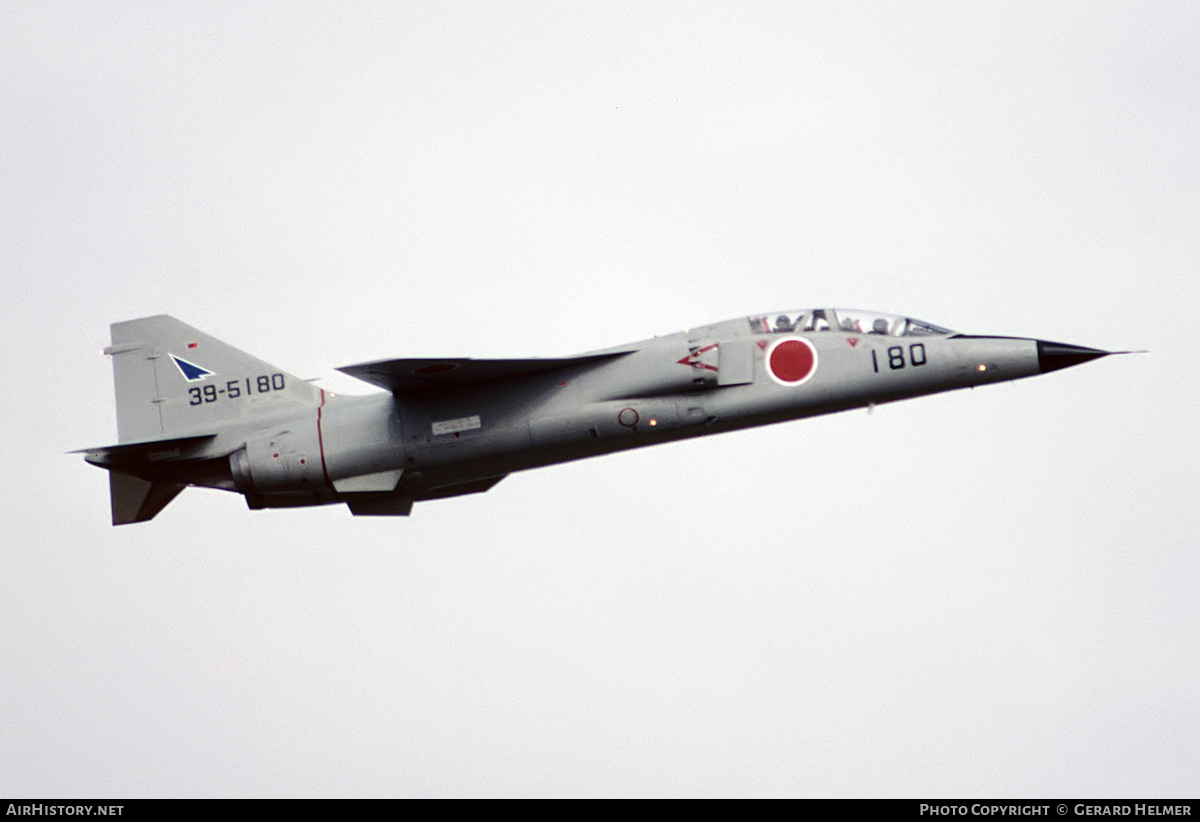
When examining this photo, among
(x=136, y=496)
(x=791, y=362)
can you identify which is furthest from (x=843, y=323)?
(x=136, y=496)

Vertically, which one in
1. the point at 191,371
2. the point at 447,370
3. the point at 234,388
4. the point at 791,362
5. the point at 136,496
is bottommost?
the point at 136,496

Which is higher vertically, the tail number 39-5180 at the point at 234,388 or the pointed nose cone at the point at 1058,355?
the tail number 39-5180 at the point at 234,388

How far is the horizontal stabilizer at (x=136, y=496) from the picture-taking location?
102 feet

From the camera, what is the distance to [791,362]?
28.1 m

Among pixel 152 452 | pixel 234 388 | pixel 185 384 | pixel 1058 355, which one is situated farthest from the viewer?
pixel 185 384

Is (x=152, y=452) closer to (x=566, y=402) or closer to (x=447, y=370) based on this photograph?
(x=447, y=370)

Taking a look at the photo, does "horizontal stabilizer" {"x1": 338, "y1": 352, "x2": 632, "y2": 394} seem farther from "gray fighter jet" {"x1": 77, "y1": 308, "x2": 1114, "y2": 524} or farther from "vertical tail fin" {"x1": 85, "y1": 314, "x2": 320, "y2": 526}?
"vertical tail fin" {"x1": 85, "y1": 314, "x2": 320, "y2": 526}

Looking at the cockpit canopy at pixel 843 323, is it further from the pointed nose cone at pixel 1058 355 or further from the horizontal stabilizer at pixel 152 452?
the horizontal stabilizer at pixel 152 452

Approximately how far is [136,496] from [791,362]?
11696mm

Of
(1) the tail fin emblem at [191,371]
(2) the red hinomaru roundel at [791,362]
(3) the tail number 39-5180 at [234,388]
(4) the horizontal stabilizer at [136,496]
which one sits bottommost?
(4) the horizontal stabilizer at [136,496]

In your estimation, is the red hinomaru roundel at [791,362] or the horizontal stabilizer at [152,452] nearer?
the red hinomaru roundel at [791,362]

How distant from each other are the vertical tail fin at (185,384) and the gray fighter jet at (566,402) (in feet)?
1.17

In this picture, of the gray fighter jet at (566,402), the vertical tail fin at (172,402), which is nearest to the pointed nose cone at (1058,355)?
the gray fighter jet at (566,402)
